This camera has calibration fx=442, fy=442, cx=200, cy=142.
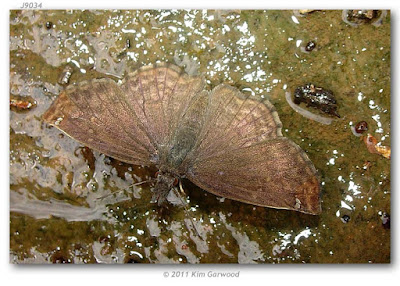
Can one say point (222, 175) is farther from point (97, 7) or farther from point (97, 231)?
point (97, 7)

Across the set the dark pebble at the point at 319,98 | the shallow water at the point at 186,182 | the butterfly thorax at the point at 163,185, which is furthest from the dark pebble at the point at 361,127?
the butterfly thorax at the point at 163,185

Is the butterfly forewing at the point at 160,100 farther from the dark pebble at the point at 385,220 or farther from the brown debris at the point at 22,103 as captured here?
the dark pebble at the point at 385,220

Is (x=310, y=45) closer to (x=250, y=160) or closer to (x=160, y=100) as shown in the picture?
(x=250, y=160)

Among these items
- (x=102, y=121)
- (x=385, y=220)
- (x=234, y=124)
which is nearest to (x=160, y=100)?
(x=102, y=121)

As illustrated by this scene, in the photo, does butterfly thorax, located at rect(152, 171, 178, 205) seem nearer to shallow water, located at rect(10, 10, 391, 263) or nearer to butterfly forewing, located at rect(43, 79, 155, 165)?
butterfly forewing, located at rect(43, 79, 155, 165)

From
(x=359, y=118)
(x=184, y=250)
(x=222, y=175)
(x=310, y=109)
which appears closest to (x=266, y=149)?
(x=222, y=175)
